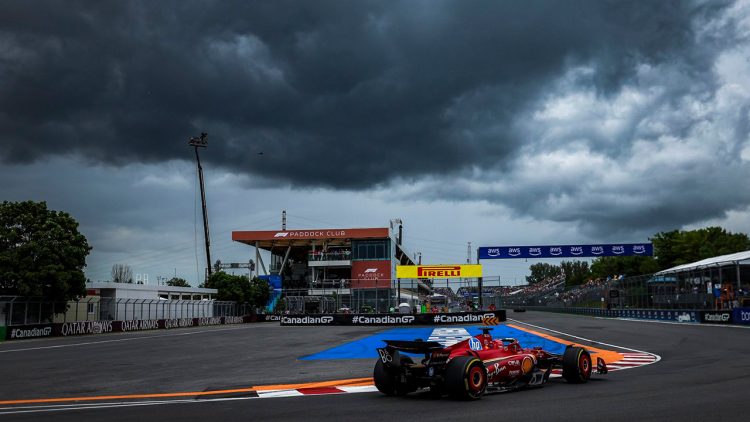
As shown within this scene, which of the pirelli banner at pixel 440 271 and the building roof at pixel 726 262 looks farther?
the pirelli banner at pixel 440 271

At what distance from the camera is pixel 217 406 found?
9.96 metres

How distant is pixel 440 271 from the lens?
5481 centimetres

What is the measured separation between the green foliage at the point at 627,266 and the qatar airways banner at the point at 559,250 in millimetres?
49245

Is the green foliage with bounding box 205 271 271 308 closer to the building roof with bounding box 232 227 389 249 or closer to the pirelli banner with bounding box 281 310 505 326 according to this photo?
the building roof with bounding box 232 227 389 249

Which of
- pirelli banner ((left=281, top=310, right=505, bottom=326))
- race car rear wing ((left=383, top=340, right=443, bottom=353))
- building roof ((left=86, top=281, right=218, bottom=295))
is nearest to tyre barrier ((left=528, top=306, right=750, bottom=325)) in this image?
pirelli banner ((left=281, top=310, right=505, bottom=326))

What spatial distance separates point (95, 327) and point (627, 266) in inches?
4273

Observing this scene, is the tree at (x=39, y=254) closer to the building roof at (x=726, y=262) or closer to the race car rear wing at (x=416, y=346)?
the race car rear wing at (x=416, y=346)

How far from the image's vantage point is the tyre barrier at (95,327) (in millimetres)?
36906

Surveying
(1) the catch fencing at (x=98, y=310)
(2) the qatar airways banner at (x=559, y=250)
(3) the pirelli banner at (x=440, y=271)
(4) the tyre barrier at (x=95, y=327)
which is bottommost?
(4) the tyre barrier at (x=95, y=327)

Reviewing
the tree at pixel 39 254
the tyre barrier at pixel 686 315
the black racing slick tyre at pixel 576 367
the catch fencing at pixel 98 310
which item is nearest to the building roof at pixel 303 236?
the catch fencing at pixel 98 310

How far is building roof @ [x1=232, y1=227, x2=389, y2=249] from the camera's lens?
90.4 meters

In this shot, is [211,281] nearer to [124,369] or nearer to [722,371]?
[124,369]

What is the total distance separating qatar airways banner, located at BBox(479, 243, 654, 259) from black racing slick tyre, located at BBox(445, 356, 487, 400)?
52.0m

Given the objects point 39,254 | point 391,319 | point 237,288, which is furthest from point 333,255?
point 39,254
